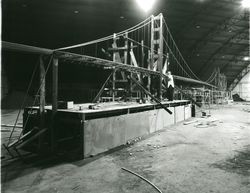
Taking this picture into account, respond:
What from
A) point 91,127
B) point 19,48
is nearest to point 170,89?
point 91,127

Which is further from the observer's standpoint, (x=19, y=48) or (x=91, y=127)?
(x=91, y=127)

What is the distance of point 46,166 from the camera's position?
3791mm

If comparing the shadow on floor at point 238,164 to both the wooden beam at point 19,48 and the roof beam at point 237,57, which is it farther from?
the roof beam at point 237,57

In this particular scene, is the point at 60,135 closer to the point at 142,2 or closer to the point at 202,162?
the point at 202,162

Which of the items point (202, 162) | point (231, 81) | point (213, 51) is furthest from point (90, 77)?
point (231, 81)

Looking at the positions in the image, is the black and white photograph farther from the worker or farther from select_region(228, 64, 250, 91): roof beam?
select_region(228, 64, 250, 91): roof beam

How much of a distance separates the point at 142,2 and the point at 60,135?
10310 mm

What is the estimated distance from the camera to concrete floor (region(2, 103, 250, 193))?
9.70 feet

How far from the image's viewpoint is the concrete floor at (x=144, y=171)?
2.96 m

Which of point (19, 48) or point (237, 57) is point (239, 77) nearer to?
point (237, 57)

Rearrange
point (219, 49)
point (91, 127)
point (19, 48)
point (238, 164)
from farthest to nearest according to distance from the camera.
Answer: point (219, 49), point (91, 127), point (238, 164), point (19, 48)

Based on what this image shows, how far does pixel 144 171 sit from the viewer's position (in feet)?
11.8

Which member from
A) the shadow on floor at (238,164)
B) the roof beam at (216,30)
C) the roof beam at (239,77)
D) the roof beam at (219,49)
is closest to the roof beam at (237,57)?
the roof beam at (219,49)

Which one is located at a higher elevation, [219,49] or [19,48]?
[219,49]
